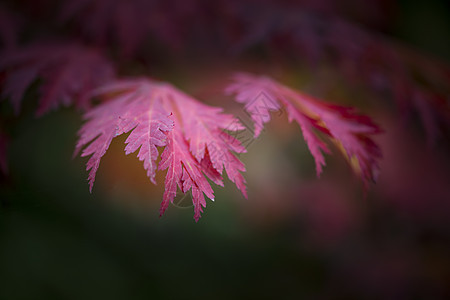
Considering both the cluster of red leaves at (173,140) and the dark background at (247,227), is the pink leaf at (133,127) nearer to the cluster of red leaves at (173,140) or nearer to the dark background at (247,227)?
the cluster of red leaves at (173,140)

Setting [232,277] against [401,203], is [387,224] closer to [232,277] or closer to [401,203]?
[401,203]

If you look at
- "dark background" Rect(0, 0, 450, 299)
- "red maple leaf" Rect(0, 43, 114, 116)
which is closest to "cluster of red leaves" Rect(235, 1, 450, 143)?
"dark background" Rect(0, 0, 450, 299)

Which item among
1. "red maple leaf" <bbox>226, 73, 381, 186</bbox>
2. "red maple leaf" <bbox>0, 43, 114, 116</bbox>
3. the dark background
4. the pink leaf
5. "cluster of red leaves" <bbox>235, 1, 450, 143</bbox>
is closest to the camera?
the pink leaf

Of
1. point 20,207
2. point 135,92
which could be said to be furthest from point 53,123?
point 135,92

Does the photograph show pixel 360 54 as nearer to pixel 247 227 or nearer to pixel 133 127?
pixel 133 127

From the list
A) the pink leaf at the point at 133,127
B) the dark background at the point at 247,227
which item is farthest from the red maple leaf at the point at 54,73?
the dark background at the point at 247,227

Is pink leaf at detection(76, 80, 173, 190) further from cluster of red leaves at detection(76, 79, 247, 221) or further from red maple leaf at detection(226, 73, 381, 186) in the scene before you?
red maple leaf at detection(226, 73, 381, 186)
